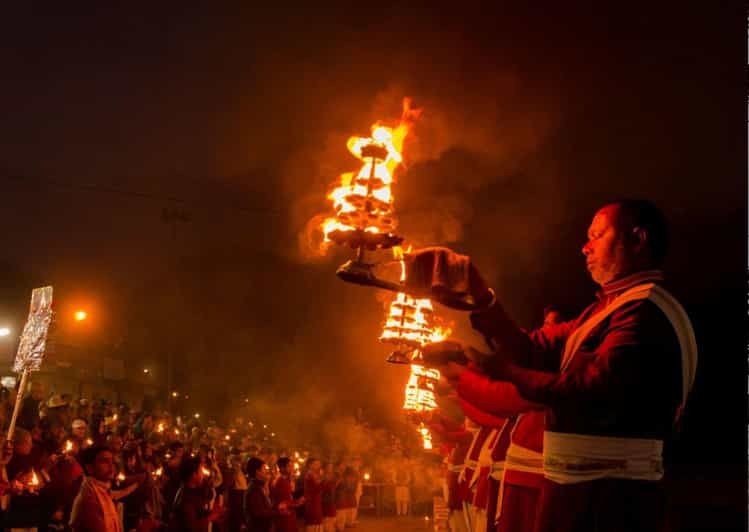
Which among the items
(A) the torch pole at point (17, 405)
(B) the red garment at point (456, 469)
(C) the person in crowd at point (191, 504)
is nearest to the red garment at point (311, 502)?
(B) the red garment at point (456, 469)

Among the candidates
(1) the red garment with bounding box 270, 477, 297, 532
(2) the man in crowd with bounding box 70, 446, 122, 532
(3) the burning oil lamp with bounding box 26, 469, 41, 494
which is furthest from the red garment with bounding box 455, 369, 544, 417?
(1) the red garment with bounding box 270, 477, 297, 532

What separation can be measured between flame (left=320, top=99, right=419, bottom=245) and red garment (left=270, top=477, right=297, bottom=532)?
31.0 ft

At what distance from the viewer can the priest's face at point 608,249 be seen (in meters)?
3.09

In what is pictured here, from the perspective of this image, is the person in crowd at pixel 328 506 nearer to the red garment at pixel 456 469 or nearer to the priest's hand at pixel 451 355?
the red garment at pixel 456 469

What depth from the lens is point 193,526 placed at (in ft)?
29.2

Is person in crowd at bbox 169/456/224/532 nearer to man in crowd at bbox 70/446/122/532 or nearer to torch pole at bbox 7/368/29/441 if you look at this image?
man in crowd at bbox 70/446/122/532

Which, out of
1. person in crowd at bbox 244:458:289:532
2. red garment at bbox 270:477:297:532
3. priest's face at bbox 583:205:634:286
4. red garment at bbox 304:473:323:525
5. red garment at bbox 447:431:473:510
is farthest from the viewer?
red garment at bbox 304:473:323:525

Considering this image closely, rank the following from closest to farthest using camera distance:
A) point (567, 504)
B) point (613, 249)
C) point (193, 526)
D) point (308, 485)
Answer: point (567, 504) → point (613, 249) → point (193, 526) → point (308, 485)

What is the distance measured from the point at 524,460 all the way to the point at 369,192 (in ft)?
7.27

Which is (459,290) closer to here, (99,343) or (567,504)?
(567,504)

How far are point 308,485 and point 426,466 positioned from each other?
37.9ft

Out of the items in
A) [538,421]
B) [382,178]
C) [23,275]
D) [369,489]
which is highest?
[23,275]

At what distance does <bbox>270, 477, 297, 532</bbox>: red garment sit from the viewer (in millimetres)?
12109

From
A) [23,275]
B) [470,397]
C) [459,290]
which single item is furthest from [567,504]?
[23,275]
